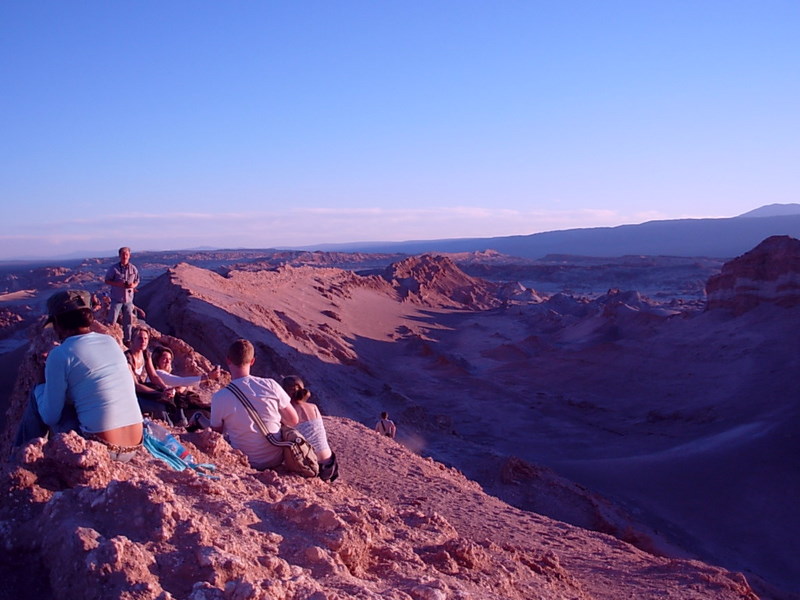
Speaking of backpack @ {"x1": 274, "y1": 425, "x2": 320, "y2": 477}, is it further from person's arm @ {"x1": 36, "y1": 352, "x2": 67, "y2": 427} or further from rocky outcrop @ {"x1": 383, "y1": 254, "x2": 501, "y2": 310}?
rocky outcrop @ {"x1": 383, "y1": 254, "x2": 501, "y2": 310}

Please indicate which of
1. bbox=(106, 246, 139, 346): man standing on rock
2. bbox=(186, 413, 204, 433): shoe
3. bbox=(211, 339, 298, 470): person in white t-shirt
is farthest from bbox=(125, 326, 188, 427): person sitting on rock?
bbox=(106, 246, 139, 346): man standing on rock

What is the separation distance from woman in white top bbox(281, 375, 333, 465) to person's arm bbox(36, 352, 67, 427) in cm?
185

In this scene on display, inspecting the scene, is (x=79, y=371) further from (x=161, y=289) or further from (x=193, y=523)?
(x=161, y=289)

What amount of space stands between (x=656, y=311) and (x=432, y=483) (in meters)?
20.0

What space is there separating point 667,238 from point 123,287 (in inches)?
5589

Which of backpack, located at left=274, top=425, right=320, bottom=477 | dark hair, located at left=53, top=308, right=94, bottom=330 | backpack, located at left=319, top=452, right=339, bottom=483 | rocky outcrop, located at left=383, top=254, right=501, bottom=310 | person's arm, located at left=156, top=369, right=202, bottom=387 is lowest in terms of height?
rocky outcrop, located at left=383, top=254, right=501, bottom=310

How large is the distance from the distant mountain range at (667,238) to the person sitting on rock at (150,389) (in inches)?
4173

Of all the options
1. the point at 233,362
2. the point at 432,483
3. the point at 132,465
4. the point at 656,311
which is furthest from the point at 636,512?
the point at 656,311

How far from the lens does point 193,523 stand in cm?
289

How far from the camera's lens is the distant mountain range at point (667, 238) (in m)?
118

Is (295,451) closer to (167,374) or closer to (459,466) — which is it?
(167,374)

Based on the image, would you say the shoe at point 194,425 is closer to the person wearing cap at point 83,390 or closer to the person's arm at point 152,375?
the person's arm at point 152,375

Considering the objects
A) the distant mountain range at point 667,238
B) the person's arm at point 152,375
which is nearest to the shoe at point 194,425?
the person's arm at point 152,375

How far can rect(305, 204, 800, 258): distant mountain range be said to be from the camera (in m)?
118
